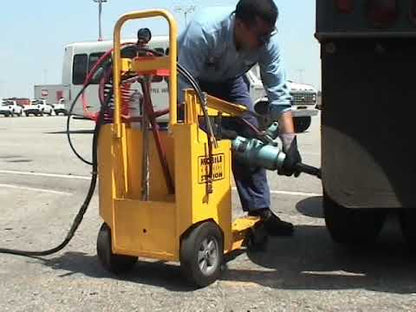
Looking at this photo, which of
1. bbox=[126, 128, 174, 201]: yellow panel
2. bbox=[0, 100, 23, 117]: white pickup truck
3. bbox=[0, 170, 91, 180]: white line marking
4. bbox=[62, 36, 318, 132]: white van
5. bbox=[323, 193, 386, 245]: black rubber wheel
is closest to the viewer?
bbox=[126, 128, 174, 201]: yellow panel

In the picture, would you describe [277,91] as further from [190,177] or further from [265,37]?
[190,177]

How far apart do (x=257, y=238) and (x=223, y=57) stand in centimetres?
128

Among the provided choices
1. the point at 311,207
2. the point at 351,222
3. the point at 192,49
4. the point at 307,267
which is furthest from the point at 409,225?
the point at 311,207

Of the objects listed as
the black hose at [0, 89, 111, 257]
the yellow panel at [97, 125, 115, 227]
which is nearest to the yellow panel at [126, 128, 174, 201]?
the yellow panel at [97, 125, 115, 227]

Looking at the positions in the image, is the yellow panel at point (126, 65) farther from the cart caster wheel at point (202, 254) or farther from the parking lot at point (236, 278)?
the parking lot at point (236, 278)

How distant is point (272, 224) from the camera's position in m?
5.57

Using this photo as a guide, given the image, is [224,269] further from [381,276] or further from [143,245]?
[381,276]

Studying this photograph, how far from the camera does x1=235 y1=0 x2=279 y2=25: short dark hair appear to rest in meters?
4.43

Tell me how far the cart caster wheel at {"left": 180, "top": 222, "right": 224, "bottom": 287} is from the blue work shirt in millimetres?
892

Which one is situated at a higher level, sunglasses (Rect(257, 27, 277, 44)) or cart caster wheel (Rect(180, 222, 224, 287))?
sunglasses (Rect(257, 27, 277, 44))

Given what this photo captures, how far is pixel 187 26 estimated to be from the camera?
15.7ft

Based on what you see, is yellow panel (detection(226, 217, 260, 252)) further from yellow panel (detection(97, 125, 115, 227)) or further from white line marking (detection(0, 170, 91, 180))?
white line marking (detection(0, 170, 91, 180))

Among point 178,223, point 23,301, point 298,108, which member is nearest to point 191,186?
point 178,223

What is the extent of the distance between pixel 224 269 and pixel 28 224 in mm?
2542
